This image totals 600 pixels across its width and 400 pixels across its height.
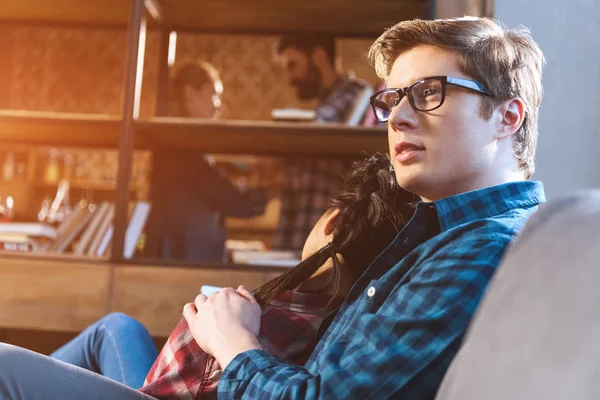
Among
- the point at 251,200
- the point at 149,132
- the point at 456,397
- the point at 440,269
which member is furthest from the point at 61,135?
the point at 456,397

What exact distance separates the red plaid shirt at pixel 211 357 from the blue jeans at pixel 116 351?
0.40 m

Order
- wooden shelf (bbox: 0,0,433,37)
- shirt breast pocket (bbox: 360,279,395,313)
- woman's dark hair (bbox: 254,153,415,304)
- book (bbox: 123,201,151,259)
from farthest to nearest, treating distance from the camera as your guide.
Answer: wooden shelf (bbox: 0,0,433,37) < book (bbox: 123,201,151,259) < woman's dark hair (bbox: 254,153,415,304) < shirt breast pocket (bbox: 360,279,395,313)

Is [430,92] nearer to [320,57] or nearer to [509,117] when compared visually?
[509,117]

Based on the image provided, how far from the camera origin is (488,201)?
3.24 ft

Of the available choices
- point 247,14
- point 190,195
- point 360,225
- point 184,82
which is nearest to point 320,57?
point 247,14

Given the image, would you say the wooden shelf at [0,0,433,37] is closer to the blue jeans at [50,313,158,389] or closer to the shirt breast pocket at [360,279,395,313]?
the blue jeans at [50,313,158,389]

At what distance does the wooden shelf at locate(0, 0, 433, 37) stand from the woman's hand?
1560 mm

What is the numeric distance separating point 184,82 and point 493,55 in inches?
73.8

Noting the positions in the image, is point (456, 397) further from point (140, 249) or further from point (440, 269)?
point (140, 249)

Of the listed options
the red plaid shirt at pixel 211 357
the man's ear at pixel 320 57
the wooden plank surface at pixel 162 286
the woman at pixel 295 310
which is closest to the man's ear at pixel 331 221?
the woman at pixel 295 310

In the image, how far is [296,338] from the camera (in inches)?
42.0

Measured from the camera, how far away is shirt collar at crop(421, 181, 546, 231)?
3.23 ft

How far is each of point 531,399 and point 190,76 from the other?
2.45 metres

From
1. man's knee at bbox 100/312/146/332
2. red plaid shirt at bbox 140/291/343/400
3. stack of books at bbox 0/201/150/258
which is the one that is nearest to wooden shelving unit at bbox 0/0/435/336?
stack of books at bbox 0/201/150/258
